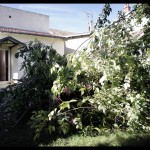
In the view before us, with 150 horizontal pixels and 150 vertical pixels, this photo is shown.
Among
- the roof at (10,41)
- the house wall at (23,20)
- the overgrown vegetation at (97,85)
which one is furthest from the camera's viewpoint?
the house wall at (23,20)

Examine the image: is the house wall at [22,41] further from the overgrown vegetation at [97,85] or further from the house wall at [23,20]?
the overgrown vegetation at [97,85]

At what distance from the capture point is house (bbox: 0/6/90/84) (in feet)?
56.5

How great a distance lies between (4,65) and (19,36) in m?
2.40

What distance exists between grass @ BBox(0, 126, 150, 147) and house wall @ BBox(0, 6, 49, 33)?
15.1m

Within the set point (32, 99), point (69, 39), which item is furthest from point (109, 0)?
point (69, 39)

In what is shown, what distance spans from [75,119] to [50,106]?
83cm

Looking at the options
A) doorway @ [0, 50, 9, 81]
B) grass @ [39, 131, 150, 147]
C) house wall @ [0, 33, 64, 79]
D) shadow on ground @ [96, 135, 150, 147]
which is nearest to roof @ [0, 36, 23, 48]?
house wall @ [0, 33, 64, 79]

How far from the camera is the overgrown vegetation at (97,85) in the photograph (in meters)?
4.85

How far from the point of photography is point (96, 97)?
18.7ft

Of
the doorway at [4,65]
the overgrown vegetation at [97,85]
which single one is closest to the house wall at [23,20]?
the doorway at [4,65]

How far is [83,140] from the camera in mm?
5461

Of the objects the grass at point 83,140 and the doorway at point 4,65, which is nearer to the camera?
the grass at point 83,140

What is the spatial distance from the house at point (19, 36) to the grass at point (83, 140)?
9.06 m

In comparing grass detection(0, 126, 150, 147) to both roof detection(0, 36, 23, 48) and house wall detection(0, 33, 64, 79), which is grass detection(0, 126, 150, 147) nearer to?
house wall detection(0, 33, 64, 79)
